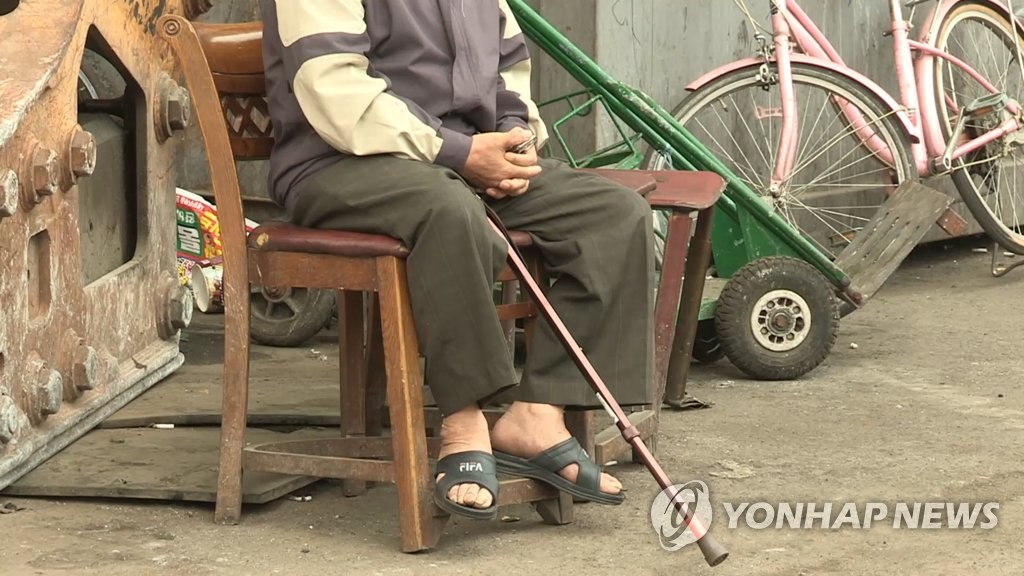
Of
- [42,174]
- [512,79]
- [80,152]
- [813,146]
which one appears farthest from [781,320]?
[42,174]

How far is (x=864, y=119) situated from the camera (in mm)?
5824

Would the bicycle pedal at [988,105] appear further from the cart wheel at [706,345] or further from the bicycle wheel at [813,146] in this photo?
the cart wheel at [706,345]

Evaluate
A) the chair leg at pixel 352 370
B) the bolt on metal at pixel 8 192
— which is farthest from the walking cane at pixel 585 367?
the bolt on metal at pixel 8 192

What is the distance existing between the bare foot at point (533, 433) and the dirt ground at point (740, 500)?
13 centimetres

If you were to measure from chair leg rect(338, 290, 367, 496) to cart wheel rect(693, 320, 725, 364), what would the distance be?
1545mm

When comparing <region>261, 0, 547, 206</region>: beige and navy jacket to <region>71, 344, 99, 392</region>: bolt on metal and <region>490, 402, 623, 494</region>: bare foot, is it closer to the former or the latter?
<region>490, 402, 623, 494</region>: bare foot

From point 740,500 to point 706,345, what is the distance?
1471mm

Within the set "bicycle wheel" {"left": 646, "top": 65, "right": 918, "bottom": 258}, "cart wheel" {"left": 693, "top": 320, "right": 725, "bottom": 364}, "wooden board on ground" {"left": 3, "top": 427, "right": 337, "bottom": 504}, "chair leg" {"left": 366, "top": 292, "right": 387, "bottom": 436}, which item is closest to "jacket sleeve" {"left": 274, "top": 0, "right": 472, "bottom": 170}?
"chair leg" {"left": 366, "top": 292, "right": 387, "bottom": 436}

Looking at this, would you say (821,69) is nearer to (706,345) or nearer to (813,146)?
(813,146)

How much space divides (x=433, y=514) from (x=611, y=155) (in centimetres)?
221

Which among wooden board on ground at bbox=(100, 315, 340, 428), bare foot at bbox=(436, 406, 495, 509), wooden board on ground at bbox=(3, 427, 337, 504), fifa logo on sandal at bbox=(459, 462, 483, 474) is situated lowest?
wooden board on ground at bbox=(100, 315, 340, 428)

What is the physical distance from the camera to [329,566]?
128 inches

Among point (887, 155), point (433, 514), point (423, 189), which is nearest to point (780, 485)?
point (433, 514)

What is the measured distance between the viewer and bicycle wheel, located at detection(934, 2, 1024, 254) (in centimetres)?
642
